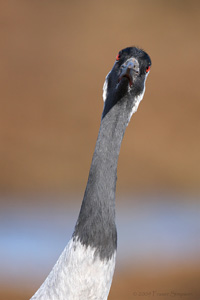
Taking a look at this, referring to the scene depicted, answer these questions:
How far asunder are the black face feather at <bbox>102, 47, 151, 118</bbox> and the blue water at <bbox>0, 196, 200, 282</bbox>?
2719 millimetres

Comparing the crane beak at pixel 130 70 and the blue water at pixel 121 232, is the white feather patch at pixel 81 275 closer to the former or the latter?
the crane beak at pixel 130 70

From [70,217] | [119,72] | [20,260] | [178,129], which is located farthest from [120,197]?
[119,72]

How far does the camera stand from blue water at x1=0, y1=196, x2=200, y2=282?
4324mm

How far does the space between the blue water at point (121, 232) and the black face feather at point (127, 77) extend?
272cm

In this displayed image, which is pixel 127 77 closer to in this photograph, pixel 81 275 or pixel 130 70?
pixel 130 70

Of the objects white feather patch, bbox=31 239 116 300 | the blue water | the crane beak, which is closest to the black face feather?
the crane beak

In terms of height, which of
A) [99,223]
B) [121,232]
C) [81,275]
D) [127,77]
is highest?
[121,232]

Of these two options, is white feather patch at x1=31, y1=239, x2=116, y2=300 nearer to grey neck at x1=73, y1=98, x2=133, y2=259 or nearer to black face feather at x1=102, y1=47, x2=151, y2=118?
grey neck at x1=73, y1=98, x2=133, y2=259

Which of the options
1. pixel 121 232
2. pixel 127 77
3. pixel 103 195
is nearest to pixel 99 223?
pixel 103 195

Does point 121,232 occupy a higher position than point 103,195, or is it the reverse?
point 121,232

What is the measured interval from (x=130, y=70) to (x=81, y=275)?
0.59m

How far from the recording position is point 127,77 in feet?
5.03

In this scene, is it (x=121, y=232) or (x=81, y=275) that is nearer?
(x=81, y=275)

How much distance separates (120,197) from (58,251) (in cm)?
116
